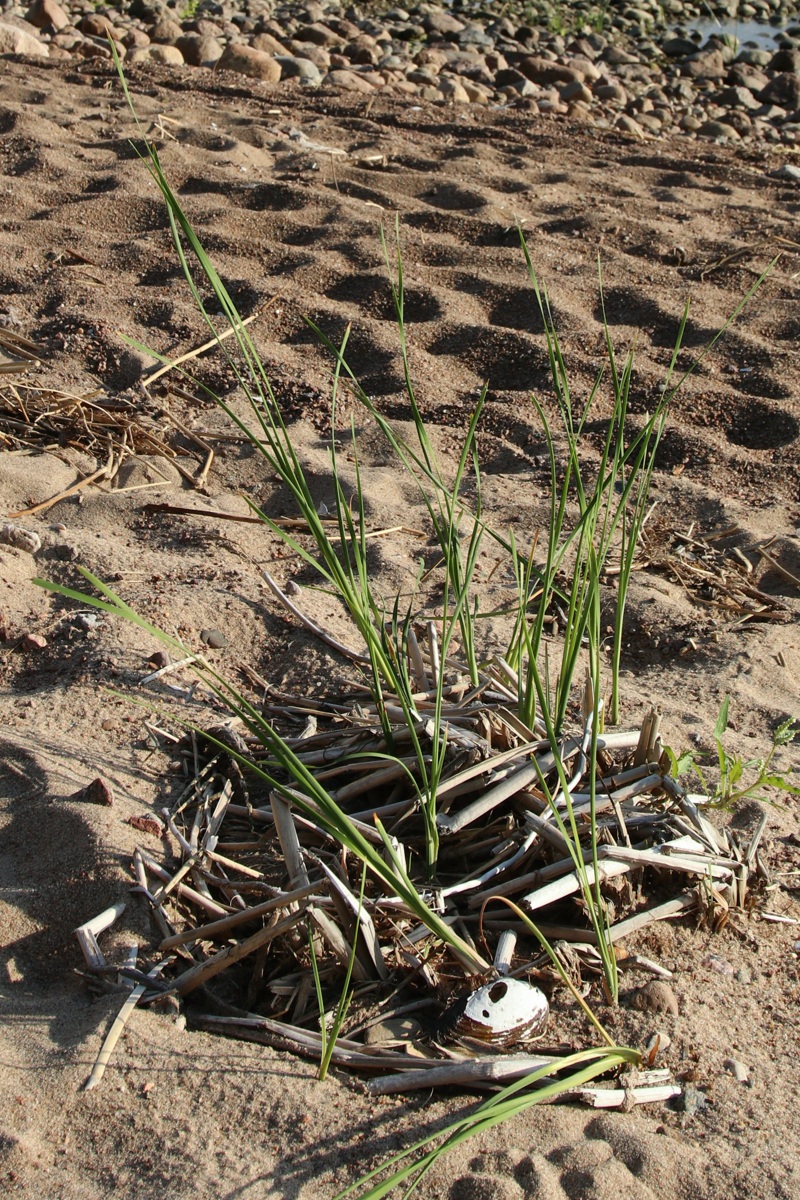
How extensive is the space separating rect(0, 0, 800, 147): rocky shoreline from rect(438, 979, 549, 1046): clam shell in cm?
480

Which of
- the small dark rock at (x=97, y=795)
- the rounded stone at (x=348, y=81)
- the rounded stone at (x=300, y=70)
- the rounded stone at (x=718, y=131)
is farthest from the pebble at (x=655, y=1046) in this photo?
the rounded stone at (x=718, y=131)

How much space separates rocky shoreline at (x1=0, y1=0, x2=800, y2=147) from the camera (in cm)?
632

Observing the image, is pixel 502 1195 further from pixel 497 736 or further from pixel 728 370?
pixel 728 370

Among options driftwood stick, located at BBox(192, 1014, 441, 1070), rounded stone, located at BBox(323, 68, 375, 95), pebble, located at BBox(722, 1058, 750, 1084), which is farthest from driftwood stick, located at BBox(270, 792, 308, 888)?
rounded stone, located at BBox(323, 68, 375, 95)

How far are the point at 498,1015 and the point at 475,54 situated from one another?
7540mm

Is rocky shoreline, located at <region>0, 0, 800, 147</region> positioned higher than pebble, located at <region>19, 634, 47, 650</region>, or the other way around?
pebble, located at <region>19, 634, 47, 650</region>

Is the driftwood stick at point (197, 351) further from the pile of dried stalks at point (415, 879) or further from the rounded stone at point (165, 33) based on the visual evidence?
the rounded stone at point (165, 33)

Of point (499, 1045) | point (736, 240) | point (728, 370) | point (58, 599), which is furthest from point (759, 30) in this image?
point (499, 1045)

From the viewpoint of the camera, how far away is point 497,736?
5.33 ft

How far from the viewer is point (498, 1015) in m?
1.29

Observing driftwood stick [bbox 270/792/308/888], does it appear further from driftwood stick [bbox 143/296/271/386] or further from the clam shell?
driftwood stick [bbox 143/296/271/386]

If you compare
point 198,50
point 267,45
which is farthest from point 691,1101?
point 267,45

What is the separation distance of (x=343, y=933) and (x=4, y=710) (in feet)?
2.36

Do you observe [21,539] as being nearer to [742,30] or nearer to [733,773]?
[733,773]
